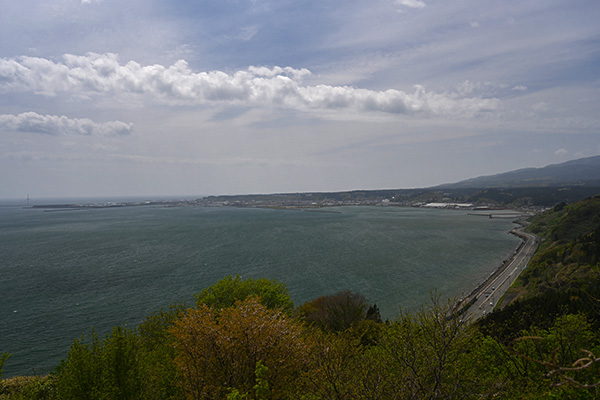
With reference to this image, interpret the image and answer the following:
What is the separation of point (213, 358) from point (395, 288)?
3369cm

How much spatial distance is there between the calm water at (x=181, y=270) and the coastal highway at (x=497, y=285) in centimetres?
205

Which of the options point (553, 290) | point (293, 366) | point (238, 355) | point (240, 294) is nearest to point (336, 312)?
point (240, 294)

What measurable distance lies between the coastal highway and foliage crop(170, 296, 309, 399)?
1534 centimetres

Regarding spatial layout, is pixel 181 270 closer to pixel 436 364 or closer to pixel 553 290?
pixel 553 290

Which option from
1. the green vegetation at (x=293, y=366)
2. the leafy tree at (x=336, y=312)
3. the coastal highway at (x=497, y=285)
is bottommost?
the coastal highway at (x=497, y=285)

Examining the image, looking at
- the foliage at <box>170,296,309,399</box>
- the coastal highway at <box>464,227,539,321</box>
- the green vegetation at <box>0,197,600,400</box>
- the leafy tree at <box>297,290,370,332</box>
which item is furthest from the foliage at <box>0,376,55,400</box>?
the coastal highway at <box>464,227,539,321</box>

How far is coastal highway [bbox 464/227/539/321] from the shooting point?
33013 mm

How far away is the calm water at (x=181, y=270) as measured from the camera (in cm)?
3241

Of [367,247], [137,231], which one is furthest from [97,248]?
[367,247]

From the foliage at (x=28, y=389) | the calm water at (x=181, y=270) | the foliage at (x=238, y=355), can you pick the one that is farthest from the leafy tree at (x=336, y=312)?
the foliage at (x=28, y=389)

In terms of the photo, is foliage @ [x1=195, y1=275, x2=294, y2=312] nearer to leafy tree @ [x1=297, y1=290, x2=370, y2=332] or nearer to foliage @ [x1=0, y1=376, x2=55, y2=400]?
leafy tree @ [x1=297, y1=290, x2=370, y2=332]

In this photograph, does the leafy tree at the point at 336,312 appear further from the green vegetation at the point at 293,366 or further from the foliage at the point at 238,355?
the foliage at the point at 238,355

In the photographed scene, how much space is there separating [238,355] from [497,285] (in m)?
39.3

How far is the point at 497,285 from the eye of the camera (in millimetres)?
41156
